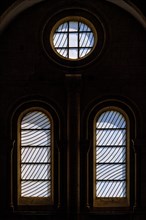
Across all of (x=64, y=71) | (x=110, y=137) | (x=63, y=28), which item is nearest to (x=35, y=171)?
(x=110, y=137)

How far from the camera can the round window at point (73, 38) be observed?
1381 cm

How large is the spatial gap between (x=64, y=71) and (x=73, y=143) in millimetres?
2398

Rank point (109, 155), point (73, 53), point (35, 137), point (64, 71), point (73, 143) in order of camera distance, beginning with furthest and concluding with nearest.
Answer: point (73, 53) → point (35, 137) → point (109, 155) → point (64, 71) → point (73, 143)

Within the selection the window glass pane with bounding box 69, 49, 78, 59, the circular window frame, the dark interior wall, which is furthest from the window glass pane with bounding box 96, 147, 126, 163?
the window glass pane with bounding box 69, 49, 78, 59

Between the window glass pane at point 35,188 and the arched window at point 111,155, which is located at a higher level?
the arched window at point 111,155

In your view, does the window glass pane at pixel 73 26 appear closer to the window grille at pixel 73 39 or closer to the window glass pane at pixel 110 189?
the window grille at pixel 73 39

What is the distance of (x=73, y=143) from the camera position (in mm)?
12938

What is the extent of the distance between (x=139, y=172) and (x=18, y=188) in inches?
156

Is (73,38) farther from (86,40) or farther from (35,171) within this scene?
(35,171)

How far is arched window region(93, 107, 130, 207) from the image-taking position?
44.4 ft

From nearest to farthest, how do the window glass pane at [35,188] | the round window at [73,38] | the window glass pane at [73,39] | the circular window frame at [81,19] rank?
the circular window frame at [81,19], the window glass pane at [35,188], the round window at [73,38], the window glass pane at [73,39]

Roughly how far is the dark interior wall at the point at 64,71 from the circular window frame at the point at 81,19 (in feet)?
0.37

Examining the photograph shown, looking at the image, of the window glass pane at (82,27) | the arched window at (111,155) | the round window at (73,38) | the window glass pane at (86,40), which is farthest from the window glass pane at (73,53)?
the arched window at (111,155)

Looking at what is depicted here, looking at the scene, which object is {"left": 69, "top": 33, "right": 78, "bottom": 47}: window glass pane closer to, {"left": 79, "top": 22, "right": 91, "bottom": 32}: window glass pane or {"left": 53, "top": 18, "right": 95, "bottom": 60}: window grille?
{"left": 53, "top": 18, "right": 95, "bottom": 60}: window grille
